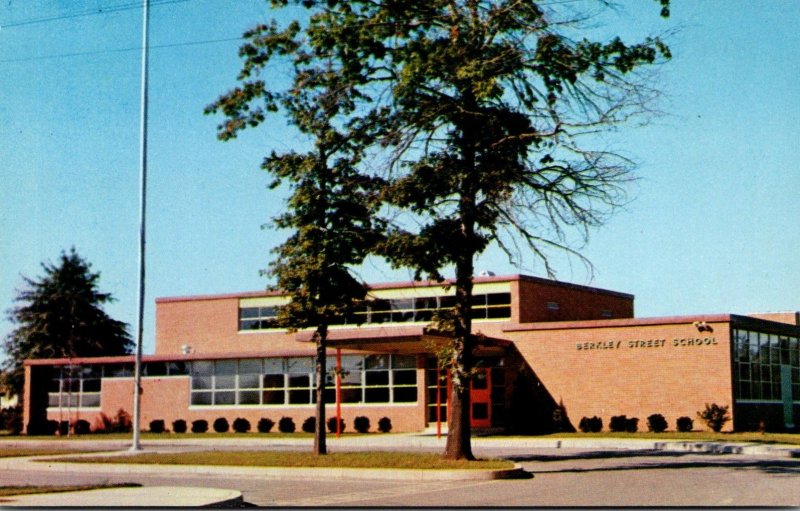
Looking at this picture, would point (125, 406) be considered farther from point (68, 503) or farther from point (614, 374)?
point (68, 503)

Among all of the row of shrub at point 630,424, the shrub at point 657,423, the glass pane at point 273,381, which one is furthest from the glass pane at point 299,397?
the shrub at point 657,423

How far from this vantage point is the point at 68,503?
45.2 feet

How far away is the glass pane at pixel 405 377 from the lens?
42.0 metres

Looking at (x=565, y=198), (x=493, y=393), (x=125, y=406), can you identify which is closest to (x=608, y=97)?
(x=565, y=198)

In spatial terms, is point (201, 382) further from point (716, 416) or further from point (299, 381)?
point (716, 416)

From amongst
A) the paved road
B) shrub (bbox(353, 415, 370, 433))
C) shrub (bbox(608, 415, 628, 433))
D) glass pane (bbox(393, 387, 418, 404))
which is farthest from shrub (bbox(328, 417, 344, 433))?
the paved road

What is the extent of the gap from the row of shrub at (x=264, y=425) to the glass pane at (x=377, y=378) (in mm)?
1597

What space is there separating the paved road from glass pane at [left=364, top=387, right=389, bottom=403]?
59.1 feet

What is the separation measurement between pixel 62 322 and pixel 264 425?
32.5 meters

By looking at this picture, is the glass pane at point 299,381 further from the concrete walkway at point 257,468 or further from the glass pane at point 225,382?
the concrete walkway at point 257,468

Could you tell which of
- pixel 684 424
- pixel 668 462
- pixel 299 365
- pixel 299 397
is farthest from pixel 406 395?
pixel 668 462

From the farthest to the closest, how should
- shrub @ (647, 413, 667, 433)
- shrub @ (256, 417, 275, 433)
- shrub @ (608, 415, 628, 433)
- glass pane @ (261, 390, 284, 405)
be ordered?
glass pane @ (261, 390, 284, 405) < shrub @ (256, 417, 275, 433) < shrub @ (608, 415, 628, 433) < shrub @ (647, 413, 667, 433)

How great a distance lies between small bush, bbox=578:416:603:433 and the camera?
36.8m

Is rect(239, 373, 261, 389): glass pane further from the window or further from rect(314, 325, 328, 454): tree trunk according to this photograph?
rect(314, 325, 328, 454): tree trunk
